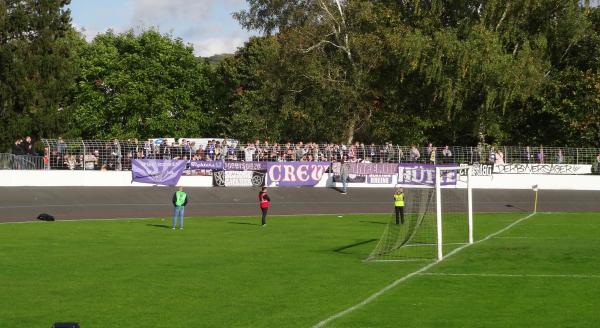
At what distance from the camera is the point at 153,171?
163ft

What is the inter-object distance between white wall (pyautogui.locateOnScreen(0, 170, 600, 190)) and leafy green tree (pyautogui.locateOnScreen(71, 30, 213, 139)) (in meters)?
29.7

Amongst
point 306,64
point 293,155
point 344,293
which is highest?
point 306,64

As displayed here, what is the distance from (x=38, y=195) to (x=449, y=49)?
1115 inches

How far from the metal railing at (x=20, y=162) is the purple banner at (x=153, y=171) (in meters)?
4.88

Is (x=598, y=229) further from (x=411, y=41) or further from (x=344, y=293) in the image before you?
(x=411, y=41)

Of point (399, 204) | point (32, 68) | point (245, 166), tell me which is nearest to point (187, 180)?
point (245, 166)

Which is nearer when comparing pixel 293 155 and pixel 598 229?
pixel 598 229

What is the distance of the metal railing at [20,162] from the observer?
48500mm

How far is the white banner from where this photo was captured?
5406 centimetres

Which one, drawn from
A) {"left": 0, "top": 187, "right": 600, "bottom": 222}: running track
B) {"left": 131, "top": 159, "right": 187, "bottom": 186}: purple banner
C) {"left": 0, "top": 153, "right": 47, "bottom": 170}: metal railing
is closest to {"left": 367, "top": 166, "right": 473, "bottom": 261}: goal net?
{"left": 0, "top": 187, "right": 600, "bottom": 222}: running track

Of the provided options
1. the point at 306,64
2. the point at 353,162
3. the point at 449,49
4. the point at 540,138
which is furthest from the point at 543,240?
the point at 540,138

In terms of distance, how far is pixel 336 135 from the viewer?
224 feet

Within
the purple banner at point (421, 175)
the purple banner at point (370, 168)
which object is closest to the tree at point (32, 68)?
the purple banner at point (370, 168)

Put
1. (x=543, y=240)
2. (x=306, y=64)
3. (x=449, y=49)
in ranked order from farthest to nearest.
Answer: (x=306, y=64) → (x=449, y=49) → (x=543, y=240)
